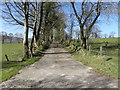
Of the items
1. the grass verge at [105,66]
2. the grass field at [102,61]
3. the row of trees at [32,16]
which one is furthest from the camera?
the row of trees at [32,16]

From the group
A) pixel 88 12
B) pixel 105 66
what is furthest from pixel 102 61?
pixel 88 12

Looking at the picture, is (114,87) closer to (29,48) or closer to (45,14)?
(29,48)

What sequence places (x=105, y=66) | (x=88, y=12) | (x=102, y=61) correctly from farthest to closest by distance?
(x=88, y=12)
(x=102, y=61)
(x=105, y=66)

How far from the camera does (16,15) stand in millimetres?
23859

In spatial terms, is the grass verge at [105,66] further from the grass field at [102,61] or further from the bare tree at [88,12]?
the bare tree at [88,12]

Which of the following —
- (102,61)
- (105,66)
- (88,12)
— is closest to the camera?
(105,66)

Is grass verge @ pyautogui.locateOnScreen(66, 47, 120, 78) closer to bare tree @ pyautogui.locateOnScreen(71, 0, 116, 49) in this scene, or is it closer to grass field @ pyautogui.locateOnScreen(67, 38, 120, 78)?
grass field @ pyautogui.locateOnScreen(67, 38, 120, 78)

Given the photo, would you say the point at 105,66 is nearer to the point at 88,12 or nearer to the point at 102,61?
the point at 102,61

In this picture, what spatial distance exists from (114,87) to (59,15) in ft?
92.4

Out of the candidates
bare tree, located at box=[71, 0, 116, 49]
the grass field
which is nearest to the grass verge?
the grass field

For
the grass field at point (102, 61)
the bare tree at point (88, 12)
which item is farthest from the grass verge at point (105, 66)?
the bare tree at point (88, 12)

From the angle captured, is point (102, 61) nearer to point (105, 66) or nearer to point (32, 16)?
point (105, 66)

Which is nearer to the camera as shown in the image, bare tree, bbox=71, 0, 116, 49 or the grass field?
the grass field

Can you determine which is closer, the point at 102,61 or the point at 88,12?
the point at 102,61
